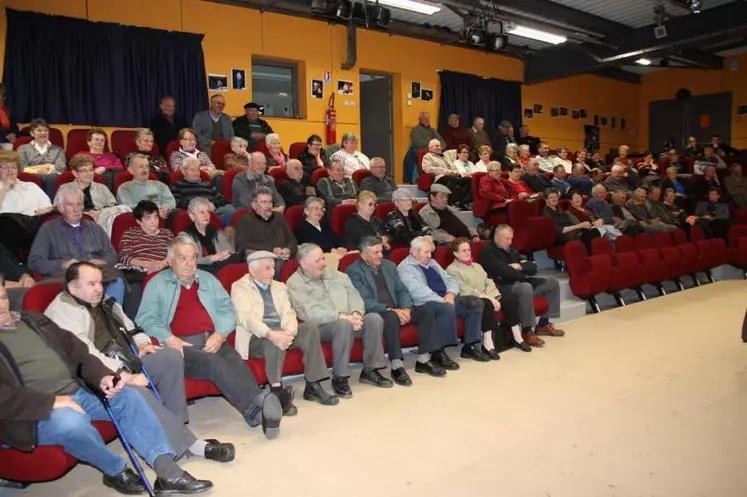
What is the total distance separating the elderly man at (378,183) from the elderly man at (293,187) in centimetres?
88

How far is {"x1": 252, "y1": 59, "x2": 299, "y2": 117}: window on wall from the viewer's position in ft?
29.4

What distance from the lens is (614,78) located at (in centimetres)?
1436

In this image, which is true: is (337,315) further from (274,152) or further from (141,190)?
(274,152)

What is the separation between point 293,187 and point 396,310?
7.34ft

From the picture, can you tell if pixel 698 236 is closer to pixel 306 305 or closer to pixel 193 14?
pixel 306 305

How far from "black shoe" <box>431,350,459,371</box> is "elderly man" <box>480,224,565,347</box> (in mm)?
817

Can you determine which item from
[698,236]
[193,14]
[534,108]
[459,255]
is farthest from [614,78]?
[459,255]

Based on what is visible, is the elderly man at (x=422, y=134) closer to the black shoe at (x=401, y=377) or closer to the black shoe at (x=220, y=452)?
the black shoe at (x=401, y=377)

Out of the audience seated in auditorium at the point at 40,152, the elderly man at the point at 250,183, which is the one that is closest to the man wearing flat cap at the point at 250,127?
the elderly man at the point at 250,183

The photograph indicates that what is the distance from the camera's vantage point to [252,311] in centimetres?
360

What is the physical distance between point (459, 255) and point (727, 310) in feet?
10.5

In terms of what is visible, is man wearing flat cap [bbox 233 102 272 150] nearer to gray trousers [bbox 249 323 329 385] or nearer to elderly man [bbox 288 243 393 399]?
elderly man [bbox 288 243 393 399]

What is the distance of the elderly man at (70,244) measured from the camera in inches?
144

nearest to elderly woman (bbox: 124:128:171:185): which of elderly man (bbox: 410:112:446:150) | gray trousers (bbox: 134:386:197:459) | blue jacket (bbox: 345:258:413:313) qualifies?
blue jacket (bbox: 345:258:413:313)
